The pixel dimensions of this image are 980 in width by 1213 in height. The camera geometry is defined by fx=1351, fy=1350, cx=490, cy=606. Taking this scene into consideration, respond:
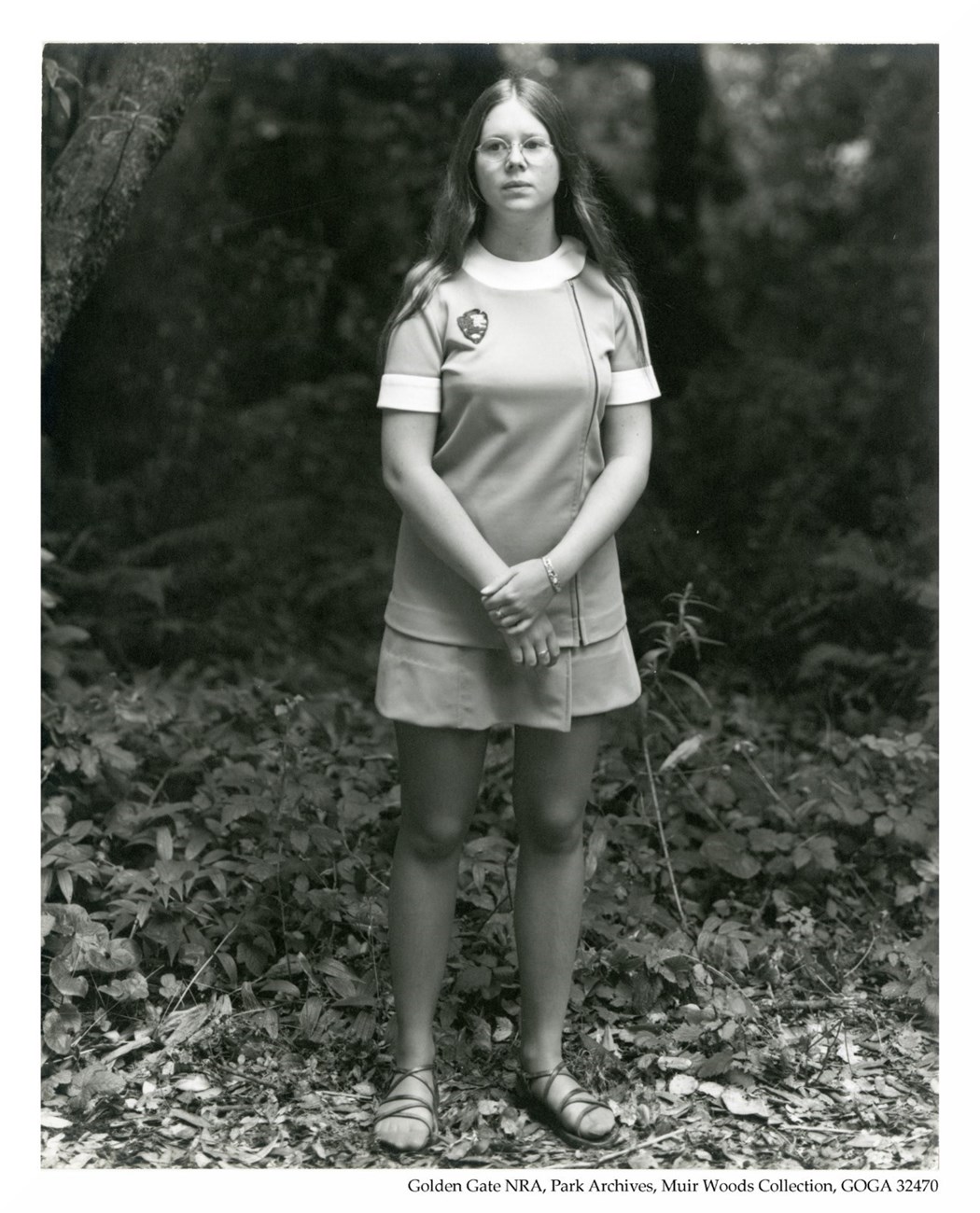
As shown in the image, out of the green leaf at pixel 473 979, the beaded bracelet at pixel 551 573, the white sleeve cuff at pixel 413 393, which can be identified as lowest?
the green leaf at pixel 473 979

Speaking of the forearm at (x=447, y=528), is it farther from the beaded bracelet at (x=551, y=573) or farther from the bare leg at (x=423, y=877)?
the bare leg at (x=423, y=877)

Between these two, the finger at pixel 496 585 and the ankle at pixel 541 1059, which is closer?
the finger at pixel 496 585

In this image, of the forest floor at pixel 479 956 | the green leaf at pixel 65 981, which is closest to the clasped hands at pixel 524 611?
the forest floor at pixel 479 956

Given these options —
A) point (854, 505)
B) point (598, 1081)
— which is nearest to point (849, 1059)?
point (598, 1081)

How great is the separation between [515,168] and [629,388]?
532mm

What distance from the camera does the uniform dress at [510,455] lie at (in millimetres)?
2871

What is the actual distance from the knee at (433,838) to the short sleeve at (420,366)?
93 centimetres

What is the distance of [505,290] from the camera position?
2.93 metres

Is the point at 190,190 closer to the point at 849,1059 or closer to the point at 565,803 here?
the point at 565,803

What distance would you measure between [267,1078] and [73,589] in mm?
2860

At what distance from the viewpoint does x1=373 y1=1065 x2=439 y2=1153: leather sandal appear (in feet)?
10.2

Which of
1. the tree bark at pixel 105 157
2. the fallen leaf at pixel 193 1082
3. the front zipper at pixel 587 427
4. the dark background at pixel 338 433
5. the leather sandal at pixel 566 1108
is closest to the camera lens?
the front zipper at pixel 587 427

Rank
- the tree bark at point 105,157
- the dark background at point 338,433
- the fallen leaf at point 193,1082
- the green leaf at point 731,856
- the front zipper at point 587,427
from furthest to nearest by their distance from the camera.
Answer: the dark background at point 338,433 → the tree bark at point 105,157 → the green leaf at point 731,856 → the fallen leaf at point 193,1082 → the front zipper at point 587,427

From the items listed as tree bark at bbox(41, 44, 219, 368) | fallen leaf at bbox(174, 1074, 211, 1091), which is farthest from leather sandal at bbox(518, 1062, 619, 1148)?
tree bark at bbox(41, 44, 219, 368)
